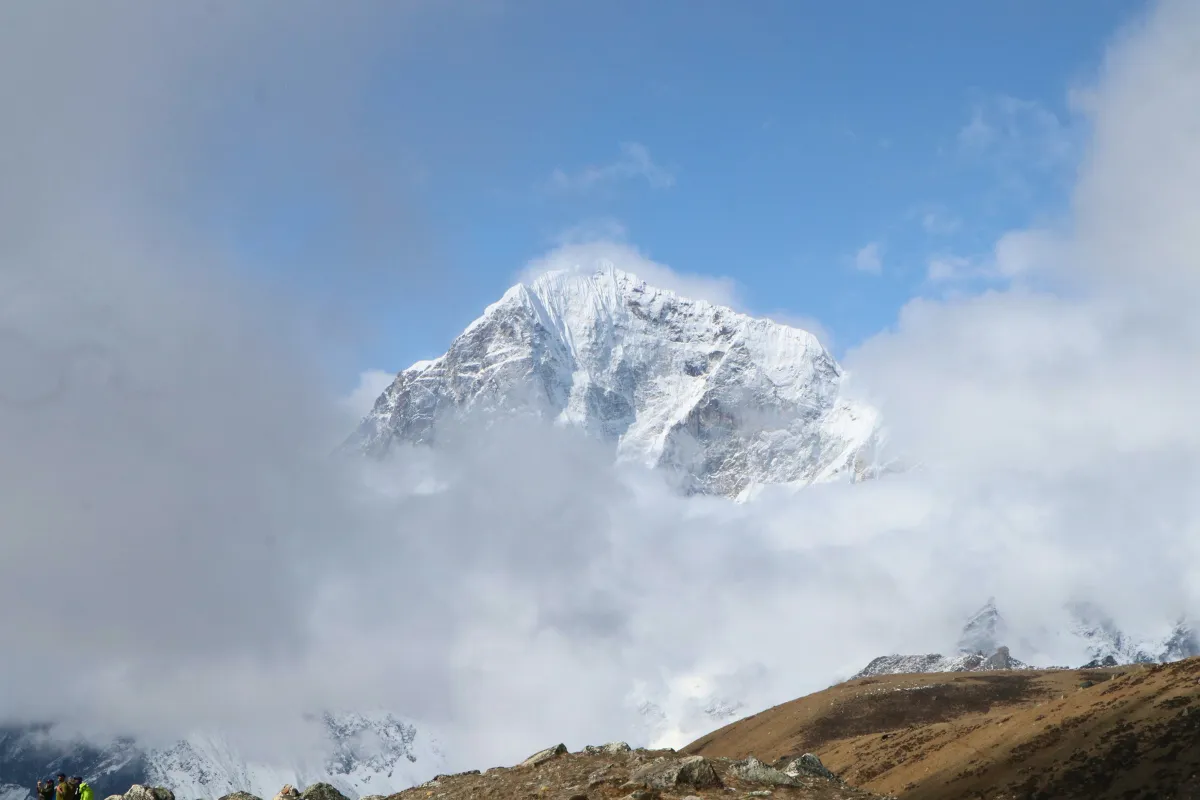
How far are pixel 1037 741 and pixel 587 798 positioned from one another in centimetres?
4586

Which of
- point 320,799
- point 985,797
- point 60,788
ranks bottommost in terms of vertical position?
point 985,797

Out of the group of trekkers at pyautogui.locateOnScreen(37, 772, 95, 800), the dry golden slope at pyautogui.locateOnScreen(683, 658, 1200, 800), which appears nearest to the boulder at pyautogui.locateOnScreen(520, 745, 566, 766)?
the group of trekkers at pyautogui.locateOnScreen(37, 772, 95, 800)

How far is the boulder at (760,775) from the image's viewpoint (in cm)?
3422

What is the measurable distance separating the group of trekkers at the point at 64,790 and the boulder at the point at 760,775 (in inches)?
968

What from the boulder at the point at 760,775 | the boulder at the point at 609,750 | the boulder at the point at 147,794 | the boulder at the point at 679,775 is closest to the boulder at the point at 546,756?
the boulder at the point at 609,750

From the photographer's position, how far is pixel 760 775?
113ft

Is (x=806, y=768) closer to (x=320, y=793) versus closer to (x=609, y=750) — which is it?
(x=609, y=750)

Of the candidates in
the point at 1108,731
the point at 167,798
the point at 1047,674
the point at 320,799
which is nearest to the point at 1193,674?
the point at 1108,731

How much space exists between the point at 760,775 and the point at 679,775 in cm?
376

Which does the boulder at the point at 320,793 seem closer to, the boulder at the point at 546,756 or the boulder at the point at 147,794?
the boulder at the point at 147,794

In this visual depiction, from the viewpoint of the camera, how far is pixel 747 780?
34.0 m

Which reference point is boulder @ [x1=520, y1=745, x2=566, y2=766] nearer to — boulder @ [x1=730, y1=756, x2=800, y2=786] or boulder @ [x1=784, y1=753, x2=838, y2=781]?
boulder @ [x1=730, y1=756, x2=800, y2=786]

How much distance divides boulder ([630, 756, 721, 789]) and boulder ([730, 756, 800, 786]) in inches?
54.5

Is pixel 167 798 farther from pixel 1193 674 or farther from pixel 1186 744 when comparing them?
pixel 1193 674
